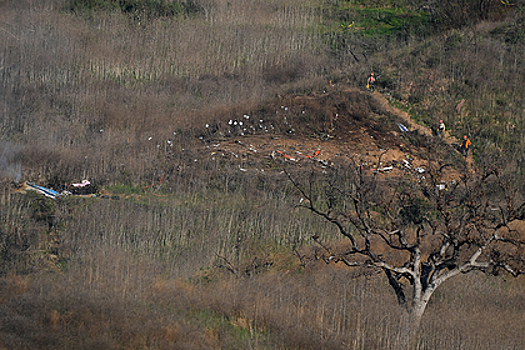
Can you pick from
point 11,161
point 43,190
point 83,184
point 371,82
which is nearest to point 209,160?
point 83,184

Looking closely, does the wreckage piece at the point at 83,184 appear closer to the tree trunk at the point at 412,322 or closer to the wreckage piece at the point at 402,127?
the wreckage piece at the point at 402,127

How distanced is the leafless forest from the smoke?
0.07m

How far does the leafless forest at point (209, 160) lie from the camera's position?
1016 cm

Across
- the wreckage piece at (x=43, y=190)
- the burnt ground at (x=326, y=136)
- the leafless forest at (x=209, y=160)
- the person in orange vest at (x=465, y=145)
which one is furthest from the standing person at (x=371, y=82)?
the wreckage piece at (x=43, y=190)

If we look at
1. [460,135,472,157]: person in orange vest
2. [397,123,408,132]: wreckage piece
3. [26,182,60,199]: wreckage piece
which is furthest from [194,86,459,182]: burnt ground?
[26,182,60,199]: wreckage piece

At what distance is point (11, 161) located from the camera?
17875 mm

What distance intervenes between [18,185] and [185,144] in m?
5.22

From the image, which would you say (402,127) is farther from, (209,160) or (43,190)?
(43,190)

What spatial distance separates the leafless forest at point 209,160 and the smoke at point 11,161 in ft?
0.22

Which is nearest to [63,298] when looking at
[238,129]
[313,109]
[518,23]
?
[238,129]

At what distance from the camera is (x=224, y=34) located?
28000 millimetres

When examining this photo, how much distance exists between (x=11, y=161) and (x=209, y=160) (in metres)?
5.24

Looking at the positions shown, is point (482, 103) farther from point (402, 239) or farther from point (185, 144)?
point (402, 239)

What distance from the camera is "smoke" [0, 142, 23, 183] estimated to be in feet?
55.9
